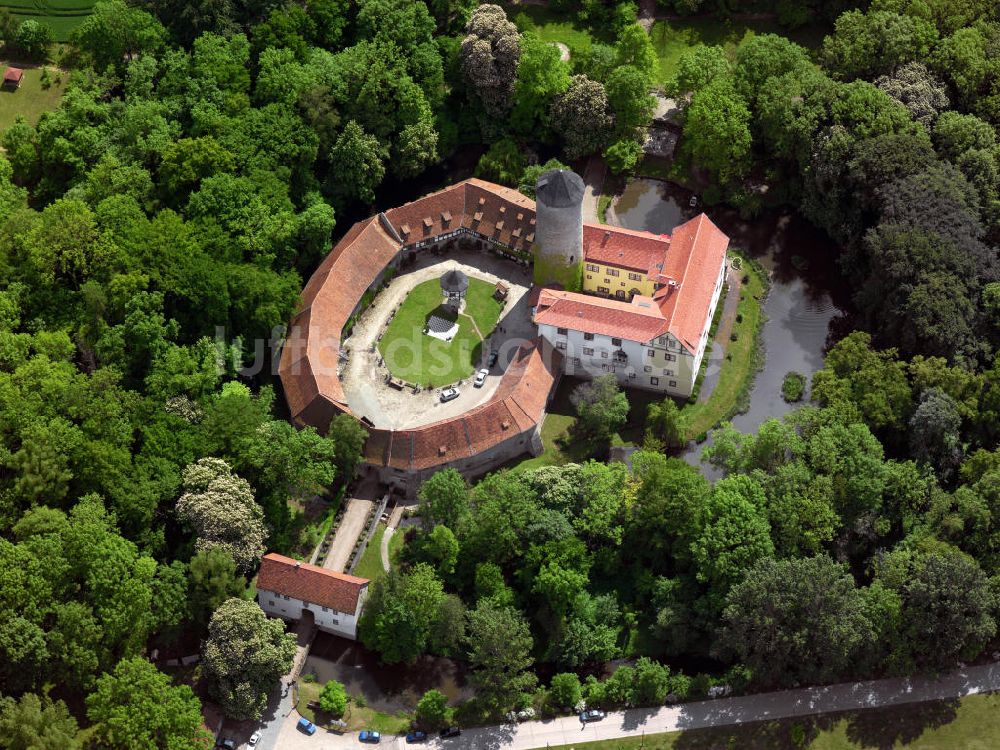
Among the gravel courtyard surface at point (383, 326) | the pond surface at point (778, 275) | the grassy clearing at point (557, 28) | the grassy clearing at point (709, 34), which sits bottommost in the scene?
the gravel courtyard surface at point (383, 326)

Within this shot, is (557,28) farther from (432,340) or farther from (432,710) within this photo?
(432,710)

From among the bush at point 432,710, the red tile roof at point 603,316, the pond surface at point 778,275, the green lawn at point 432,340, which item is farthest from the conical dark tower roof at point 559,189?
the bush at point 432,710

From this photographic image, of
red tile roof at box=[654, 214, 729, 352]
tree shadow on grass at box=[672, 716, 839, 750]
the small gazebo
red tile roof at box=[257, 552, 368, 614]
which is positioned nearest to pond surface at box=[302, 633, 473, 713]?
red tile roof at box=[257, 552, 368, 614]

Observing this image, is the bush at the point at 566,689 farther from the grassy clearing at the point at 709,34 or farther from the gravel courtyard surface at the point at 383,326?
the grassy clearing at the point at 709,34

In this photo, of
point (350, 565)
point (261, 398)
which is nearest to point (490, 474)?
point (350, 565)

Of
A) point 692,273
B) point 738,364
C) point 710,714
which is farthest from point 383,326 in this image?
point 710,714

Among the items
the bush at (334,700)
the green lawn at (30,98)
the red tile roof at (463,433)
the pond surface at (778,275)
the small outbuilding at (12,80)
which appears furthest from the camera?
the small outbuilding at (12,80)
